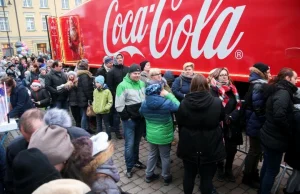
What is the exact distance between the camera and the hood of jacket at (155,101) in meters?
3.40

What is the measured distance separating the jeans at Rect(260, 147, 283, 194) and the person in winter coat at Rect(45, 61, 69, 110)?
4526 millimetres

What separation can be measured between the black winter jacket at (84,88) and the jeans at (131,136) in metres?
1.90

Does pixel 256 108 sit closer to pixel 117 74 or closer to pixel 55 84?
pixel 117 74

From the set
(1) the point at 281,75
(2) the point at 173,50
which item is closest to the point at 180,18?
(2) the point at 173,50

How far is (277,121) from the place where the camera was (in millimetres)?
2805

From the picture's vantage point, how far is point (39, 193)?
1115mm

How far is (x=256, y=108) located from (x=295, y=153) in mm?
692

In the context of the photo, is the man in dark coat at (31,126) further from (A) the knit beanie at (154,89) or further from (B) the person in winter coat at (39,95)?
(B) the person in winter coat at (39,95)

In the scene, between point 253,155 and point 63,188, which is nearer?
point 63,188

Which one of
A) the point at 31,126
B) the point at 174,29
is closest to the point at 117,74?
the point at 174,29

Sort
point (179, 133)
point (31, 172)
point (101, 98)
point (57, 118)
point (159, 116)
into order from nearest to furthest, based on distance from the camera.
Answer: point (31, 172)
point (57, 118)
point (179, 133)
point (159, 116)
point (101, 98)

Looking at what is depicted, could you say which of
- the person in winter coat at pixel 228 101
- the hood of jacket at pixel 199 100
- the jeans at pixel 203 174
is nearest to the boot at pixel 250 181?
the person in winter coat at pixel 228 101

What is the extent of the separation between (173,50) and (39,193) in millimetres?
4971

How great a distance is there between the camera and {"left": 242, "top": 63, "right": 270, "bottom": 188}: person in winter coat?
10.7ft
